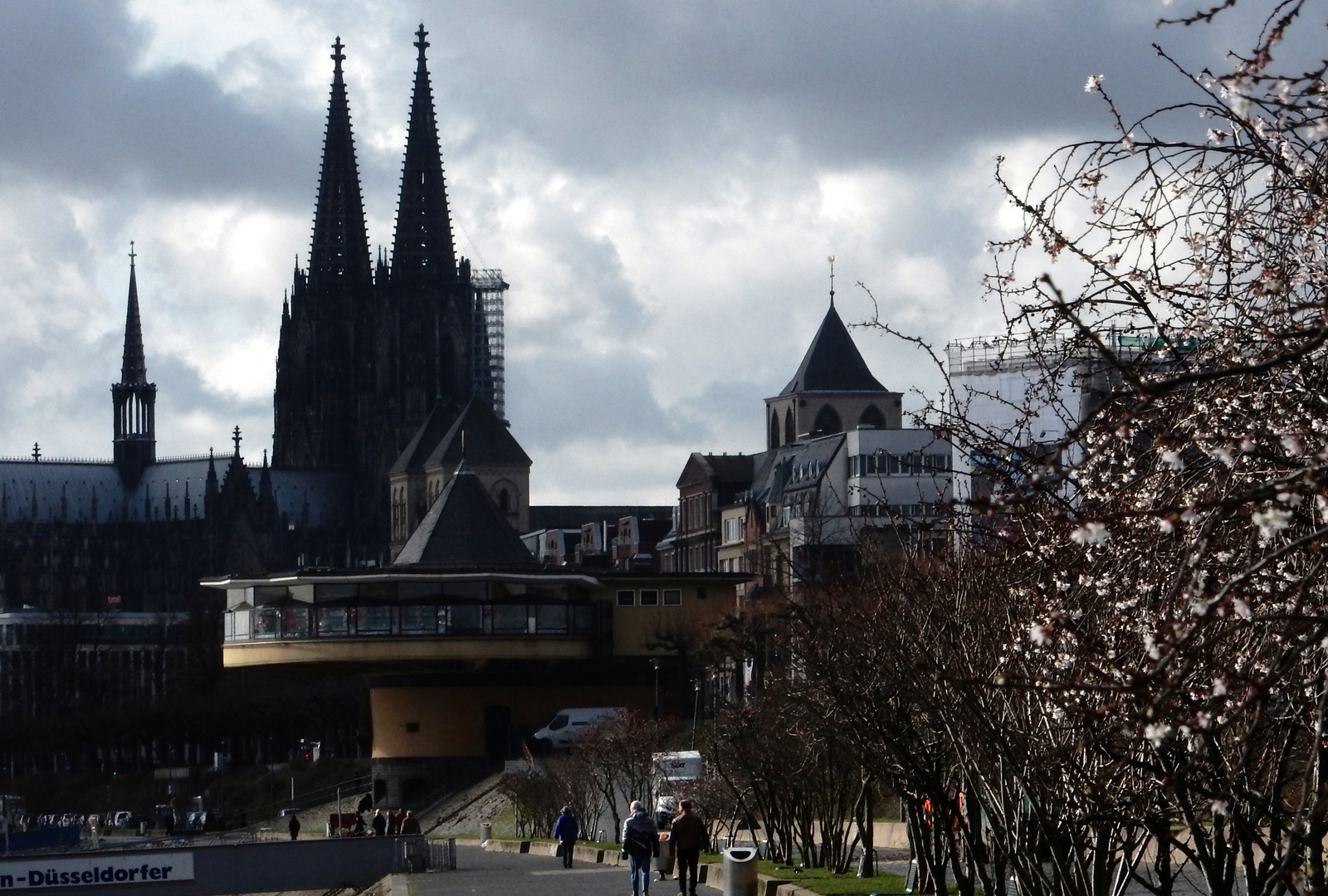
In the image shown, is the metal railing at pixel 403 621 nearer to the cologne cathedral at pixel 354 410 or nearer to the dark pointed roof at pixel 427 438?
the cologne cathedral at pixel 354 410

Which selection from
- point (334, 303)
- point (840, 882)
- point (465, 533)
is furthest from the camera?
point (334, 303)

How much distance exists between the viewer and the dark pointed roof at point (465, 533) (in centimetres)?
11125

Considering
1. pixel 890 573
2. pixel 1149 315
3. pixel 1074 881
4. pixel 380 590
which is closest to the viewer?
pixel 1149 315

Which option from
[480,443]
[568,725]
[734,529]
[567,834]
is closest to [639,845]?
[567,834]

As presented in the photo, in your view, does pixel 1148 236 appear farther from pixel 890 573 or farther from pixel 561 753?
pixel 561 753

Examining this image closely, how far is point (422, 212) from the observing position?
185m

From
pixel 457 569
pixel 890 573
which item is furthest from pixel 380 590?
pixel 890 573

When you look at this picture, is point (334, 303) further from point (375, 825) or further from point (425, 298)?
point (375, 825)

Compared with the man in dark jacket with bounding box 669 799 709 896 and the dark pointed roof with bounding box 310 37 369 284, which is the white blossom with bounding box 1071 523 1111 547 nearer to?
the man in dark jacket with bounding box 669 799 709 896

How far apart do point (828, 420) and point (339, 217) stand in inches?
2256

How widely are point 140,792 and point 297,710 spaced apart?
1165 cm

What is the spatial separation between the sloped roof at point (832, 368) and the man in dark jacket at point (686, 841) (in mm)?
120212

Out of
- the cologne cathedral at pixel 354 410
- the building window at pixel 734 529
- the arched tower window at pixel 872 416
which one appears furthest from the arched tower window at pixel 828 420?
the cologne cathedral at pixel 354 410

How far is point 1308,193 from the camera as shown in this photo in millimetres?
10867
